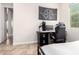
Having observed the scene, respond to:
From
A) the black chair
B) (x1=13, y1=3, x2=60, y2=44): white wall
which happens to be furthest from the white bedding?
(x1=13, y1=3, x2=60, y2=44): white wall

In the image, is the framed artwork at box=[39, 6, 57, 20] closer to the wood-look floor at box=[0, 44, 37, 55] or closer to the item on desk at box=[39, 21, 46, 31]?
the item on desk at box=[39, 21, 46, 31]

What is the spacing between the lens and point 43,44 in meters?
2.27

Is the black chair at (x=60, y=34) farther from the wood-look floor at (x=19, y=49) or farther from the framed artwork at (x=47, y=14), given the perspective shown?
the wood-look floor at (x=19, y=49)

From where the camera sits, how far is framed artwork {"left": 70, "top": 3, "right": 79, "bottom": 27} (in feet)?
7.02

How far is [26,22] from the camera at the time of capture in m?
2.25

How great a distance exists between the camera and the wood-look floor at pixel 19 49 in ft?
6.97

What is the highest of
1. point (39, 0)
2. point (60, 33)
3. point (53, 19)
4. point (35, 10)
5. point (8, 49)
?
point (39, 0)

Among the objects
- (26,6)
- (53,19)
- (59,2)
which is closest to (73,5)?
(59,2)

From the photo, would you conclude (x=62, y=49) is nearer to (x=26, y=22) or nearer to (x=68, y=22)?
(x=68, y=22)

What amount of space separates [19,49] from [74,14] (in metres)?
1.05

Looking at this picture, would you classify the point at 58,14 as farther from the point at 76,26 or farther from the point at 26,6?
the point at 26,6

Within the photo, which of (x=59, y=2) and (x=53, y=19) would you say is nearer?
(x=59, y=2)

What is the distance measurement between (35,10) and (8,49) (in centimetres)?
76

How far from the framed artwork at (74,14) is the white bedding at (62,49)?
1.00ft
